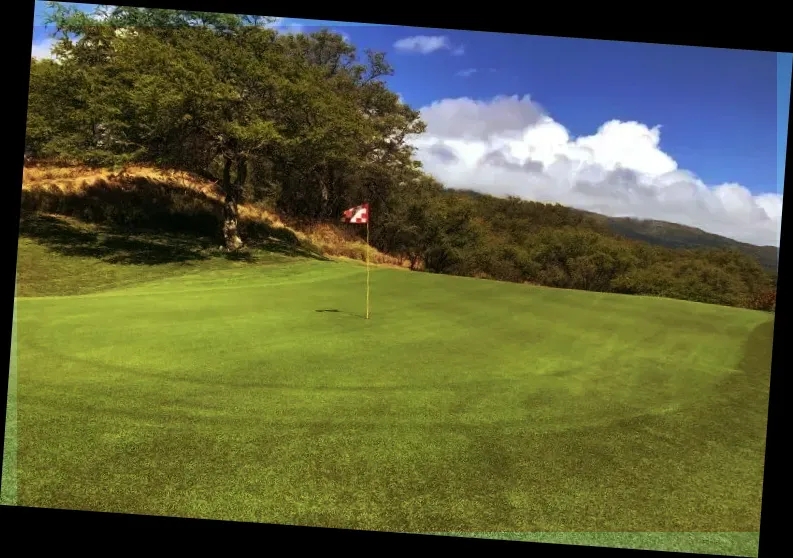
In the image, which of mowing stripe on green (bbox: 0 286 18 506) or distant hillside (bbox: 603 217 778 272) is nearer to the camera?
mowing stripe on green (bbox: 0 286 18 506)

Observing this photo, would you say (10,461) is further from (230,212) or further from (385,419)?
(230,212)

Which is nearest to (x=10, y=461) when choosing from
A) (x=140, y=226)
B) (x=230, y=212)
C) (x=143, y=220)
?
(x=230, y=212)

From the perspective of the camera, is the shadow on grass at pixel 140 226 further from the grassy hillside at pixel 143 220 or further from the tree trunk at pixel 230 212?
the tree trunk at pixel 230 212

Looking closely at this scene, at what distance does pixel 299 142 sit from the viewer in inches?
352

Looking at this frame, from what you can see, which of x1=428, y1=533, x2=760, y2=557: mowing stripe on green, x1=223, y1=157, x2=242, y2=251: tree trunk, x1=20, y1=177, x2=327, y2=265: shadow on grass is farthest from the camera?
x1=223, y1=157, x2=242, y2=251: tree trunk

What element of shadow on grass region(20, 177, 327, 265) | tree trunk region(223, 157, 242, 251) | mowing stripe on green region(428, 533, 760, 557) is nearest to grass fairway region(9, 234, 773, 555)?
mowing stripe on green region(428, 533, 760, 557)

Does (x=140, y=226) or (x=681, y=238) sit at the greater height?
(x=681, y=238)

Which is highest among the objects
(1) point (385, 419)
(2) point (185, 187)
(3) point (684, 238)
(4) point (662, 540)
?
(2) point (185, 187)

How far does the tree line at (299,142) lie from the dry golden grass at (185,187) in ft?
0.90

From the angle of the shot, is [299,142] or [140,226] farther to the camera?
[140,226]

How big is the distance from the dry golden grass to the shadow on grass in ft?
0.22

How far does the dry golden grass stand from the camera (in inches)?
356

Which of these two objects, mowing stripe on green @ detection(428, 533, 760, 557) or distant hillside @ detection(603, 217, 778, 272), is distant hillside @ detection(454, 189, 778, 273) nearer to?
distant hillside @ detection(603, 217, 778, 272)

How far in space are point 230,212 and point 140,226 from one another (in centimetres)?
173
